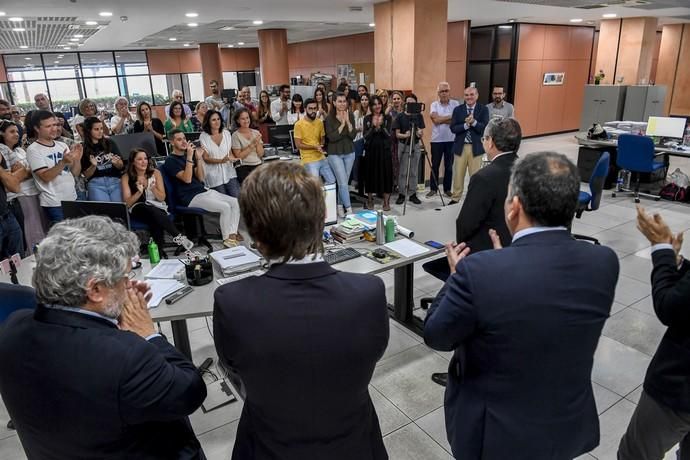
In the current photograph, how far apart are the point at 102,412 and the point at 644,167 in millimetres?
7707

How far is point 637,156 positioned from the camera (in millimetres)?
6879

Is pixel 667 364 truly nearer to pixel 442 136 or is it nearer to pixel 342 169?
pixel 342 169

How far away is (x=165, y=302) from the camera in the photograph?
8.40 ft

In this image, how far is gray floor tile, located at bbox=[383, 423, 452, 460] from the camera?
2.50 metres

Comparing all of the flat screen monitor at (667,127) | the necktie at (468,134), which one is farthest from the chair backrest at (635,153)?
the necktie at (468,134)

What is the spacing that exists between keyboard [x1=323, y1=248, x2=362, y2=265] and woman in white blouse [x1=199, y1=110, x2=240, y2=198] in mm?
2581

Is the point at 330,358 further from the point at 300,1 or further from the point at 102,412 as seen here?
the point at 300,1

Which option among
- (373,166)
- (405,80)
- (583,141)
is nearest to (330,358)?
(373,166)

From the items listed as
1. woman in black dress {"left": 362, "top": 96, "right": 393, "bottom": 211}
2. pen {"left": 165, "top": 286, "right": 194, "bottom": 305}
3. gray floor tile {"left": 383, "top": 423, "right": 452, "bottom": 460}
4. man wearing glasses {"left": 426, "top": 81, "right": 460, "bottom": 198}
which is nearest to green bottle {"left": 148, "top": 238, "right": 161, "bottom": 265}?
pen {"left": 165, "top": 286, "right": 194, "bottom": 305}

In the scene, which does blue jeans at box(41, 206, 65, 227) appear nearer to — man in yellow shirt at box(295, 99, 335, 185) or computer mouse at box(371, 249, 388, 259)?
man in yellow shirt at box(295, 99, 335, 185)

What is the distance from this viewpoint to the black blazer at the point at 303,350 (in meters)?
1.21

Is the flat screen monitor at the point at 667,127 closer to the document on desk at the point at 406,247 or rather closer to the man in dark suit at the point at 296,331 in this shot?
the document on desk at the point at 406,247

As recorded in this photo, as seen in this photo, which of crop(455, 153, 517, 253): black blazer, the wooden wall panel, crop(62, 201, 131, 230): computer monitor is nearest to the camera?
crop(455, 153, 517, 253): black blazer

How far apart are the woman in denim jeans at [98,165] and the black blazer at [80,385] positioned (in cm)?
375
